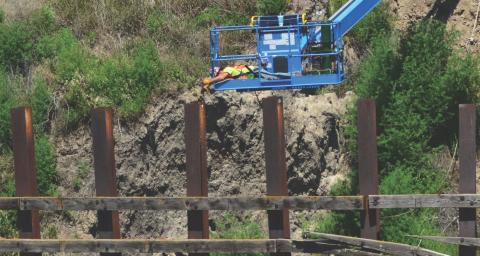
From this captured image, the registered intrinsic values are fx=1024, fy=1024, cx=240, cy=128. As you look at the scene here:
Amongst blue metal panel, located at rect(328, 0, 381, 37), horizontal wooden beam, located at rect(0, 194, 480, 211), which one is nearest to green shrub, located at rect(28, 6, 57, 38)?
blue metal panel, located at rect(328, 0, 381, 37)

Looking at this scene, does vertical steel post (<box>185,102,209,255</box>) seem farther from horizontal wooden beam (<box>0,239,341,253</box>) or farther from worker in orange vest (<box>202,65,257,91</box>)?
worker in orange vest (<box>202,65,257,91</box>)

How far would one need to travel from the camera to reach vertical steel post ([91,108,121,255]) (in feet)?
31.8

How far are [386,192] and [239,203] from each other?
7.20 feet

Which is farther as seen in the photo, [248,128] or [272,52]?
[248,128]

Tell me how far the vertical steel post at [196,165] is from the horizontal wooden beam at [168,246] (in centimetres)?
18

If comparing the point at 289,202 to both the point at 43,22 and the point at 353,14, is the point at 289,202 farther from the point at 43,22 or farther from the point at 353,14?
the point at 43,22

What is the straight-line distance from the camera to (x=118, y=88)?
13125mm

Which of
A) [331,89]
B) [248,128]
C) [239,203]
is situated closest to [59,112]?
[248,128]

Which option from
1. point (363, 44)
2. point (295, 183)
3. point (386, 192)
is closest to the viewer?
Result: point (386, 192)

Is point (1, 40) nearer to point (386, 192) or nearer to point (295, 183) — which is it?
point (295, 183)

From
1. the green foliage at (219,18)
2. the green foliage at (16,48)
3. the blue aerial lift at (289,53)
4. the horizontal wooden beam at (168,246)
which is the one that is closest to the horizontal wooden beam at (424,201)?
the horizontal wooden beam at (168,246)

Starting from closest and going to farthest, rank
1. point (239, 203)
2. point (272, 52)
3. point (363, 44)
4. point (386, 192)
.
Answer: point (239, 203) < point (386, 192) < point (272, 52) < point (363, 44)

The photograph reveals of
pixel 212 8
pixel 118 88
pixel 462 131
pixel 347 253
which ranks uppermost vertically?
pixel 212 8

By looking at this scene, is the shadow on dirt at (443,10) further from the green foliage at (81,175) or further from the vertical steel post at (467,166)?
the green foliage at (81,175)
